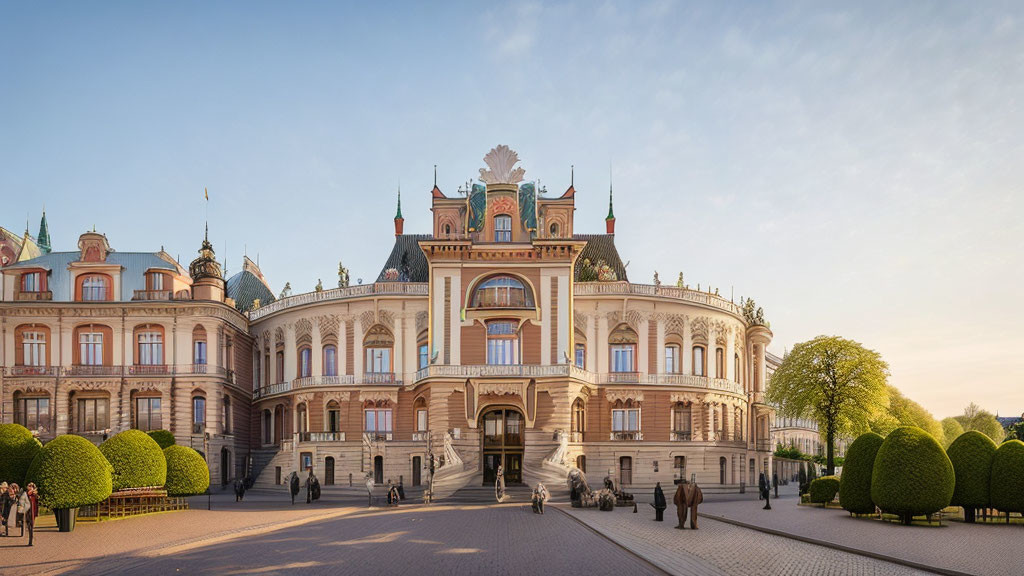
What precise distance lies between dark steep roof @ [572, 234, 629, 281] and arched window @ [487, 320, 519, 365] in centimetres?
1542

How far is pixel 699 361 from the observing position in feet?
228

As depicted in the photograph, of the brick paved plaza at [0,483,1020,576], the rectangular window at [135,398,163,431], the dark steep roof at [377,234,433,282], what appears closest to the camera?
the brick paved plaza at [0,483,1020,576]

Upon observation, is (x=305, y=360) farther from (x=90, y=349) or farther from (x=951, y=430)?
(x=951, y=430)

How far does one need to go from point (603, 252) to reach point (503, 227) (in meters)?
15.4

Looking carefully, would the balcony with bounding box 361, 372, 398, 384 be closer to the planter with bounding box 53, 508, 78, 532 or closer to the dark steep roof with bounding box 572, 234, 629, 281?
the dark steep roof with bounding box 572, 234, 629, 281

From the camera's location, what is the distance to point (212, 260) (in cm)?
6975

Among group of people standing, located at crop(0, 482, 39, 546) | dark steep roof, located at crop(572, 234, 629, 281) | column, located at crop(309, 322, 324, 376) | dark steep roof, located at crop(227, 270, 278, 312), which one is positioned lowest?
group of people standing, located at crop(0, 482, 39, 546)

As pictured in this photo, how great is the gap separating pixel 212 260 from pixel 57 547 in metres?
43.4

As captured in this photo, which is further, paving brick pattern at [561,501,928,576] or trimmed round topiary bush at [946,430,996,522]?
trimmed round topiary bush at [946,430,996,522]

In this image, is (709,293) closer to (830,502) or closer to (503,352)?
(503,352)

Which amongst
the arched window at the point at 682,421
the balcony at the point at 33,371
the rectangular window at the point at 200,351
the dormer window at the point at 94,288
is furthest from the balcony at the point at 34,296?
the arched window at the point at 682,421

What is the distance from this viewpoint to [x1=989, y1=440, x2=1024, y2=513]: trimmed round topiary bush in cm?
3625

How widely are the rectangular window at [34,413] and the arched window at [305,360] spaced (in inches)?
720

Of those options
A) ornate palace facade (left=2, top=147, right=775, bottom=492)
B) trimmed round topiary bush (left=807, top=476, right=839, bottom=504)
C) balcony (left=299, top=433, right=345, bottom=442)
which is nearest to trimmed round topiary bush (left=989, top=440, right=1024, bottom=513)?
trimmed round topiary bush (left=807, top=476, right=839, bottom=504)
